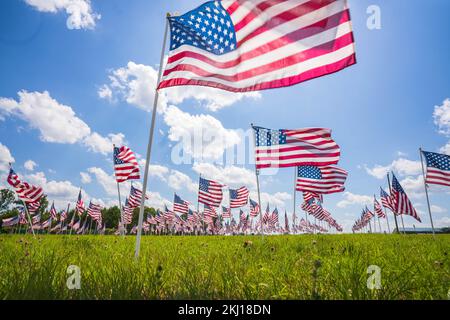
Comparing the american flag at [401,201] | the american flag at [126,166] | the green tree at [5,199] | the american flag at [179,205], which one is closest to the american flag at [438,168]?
the american flag at [401,201]

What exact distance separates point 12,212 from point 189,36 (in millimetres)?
116605

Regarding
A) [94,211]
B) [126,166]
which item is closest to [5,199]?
[94,211]

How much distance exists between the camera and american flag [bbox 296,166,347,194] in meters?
14.1

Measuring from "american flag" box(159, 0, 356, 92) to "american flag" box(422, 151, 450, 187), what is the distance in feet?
51.6

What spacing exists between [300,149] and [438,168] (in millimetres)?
10433

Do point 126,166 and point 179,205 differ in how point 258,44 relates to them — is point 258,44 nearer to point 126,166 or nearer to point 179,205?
point 126,166

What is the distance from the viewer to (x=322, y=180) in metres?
14.6

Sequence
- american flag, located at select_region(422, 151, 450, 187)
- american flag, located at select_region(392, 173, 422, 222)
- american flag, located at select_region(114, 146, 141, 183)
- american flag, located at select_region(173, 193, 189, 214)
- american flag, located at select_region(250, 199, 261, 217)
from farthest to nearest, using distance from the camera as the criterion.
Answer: american flag, located at select_region(250, 199, 261, 217) < american flag, located at select_region(173, 193, 189, 214) < american flag, located at select_region(392, 173, 422, 222) < american flag, located at select_region(422, 151, 450, 187) < american flag, located at select_region(114, 146, 141, 183)

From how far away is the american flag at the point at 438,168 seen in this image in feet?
49.3

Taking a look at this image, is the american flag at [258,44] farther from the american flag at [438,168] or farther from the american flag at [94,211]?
the american flag at [94,211]

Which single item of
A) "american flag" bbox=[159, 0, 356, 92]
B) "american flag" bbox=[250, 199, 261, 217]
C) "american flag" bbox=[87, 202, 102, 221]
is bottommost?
"american flag" bbox=[159, 0, 356, 92]

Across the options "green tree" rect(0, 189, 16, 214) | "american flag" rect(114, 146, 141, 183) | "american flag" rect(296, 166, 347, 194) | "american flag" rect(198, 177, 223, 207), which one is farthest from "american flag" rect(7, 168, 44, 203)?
"green tree" rect(0, 189, 16, 214)

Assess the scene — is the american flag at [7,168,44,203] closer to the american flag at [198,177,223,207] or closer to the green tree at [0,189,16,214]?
the american flag at [198,177,223,207]

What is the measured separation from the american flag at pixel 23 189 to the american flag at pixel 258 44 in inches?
695
